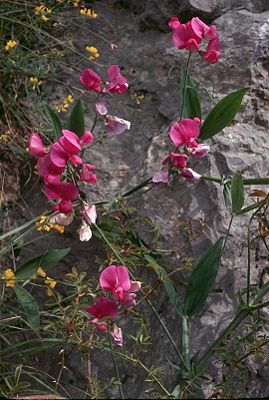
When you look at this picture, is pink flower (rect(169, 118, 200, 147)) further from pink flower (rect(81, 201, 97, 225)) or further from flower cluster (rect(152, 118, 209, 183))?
pink flower (rect(81, 201, 97, 225))

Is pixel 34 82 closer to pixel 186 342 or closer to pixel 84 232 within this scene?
pixel 84 232

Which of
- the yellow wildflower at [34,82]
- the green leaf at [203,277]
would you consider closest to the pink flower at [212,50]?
the green leaf at [203,277]

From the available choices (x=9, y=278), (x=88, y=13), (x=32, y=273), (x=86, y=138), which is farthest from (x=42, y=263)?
(x=88, y=13)

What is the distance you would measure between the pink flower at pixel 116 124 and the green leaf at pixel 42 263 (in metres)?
0.30

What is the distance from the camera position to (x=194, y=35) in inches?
68.6

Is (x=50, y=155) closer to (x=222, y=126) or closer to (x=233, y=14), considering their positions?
(x=222, y=126)

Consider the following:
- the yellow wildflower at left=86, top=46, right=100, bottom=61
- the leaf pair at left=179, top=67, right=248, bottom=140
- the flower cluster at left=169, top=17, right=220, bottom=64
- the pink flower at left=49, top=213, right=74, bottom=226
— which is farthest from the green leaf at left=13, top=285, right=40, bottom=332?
the yellow wildflower at left=86, top=46, right=100, bottom=61

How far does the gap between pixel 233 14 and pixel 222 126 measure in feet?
1.68

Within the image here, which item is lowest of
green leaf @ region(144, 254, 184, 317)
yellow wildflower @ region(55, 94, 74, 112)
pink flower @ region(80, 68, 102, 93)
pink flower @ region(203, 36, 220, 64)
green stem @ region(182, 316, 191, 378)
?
green stem @ region(182, 316, 191, 378)

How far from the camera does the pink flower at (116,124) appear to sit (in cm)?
176

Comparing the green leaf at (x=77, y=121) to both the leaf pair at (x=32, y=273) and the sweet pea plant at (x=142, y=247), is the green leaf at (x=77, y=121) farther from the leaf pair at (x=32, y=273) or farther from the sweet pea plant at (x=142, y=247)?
the leaf pair at (x=32, y=273)

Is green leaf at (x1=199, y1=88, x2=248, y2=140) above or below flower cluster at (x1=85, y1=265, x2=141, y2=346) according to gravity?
above

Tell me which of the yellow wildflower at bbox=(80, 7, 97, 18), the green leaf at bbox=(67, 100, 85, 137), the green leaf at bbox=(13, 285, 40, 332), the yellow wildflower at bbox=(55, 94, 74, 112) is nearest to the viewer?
the green leaf at bbox=(13, 285, 40, 332)

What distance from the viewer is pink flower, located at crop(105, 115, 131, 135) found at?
1.76 metres
